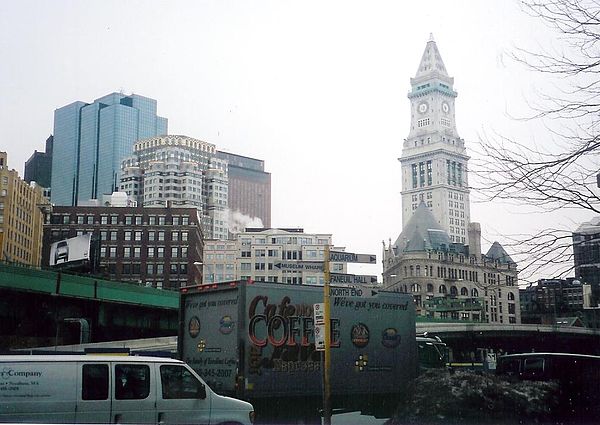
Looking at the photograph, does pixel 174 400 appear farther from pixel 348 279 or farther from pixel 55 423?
pixel 348 279

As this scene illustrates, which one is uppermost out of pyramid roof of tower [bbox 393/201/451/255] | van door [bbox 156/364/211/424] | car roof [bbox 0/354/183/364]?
pyramid roof of tower [bbox 393/201/451/255]

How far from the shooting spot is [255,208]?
12.1 meters

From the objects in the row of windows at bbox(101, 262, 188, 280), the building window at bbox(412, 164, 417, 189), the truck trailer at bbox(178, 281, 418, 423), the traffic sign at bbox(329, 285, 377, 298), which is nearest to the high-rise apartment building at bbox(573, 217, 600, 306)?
the building window at bbox(412, 164, 417, 189)

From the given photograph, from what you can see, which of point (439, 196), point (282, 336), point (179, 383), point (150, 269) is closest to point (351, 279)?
point (282, 336)

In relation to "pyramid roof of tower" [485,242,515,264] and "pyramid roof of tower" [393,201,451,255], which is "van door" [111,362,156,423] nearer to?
"pyramid roof of tower" [485,242,515,264]

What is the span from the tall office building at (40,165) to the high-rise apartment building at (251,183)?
2742 millimetres

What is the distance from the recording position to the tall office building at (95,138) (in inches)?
376

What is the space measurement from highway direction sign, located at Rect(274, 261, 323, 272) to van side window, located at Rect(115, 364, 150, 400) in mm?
3143

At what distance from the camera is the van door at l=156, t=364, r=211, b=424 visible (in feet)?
26.9

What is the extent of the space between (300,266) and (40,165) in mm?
4248

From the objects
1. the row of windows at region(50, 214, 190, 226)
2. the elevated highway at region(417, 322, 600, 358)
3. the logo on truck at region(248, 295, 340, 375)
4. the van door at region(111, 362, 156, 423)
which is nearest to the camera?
the van door at region(111, 362, 156, 423)

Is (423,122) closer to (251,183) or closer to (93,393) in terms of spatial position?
(251,183)

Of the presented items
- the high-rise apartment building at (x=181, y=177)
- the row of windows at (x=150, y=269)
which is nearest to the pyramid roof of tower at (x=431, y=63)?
the high-rise apartment building at (x=181, y=177)

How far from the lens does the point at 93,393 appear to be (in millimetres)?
7582
